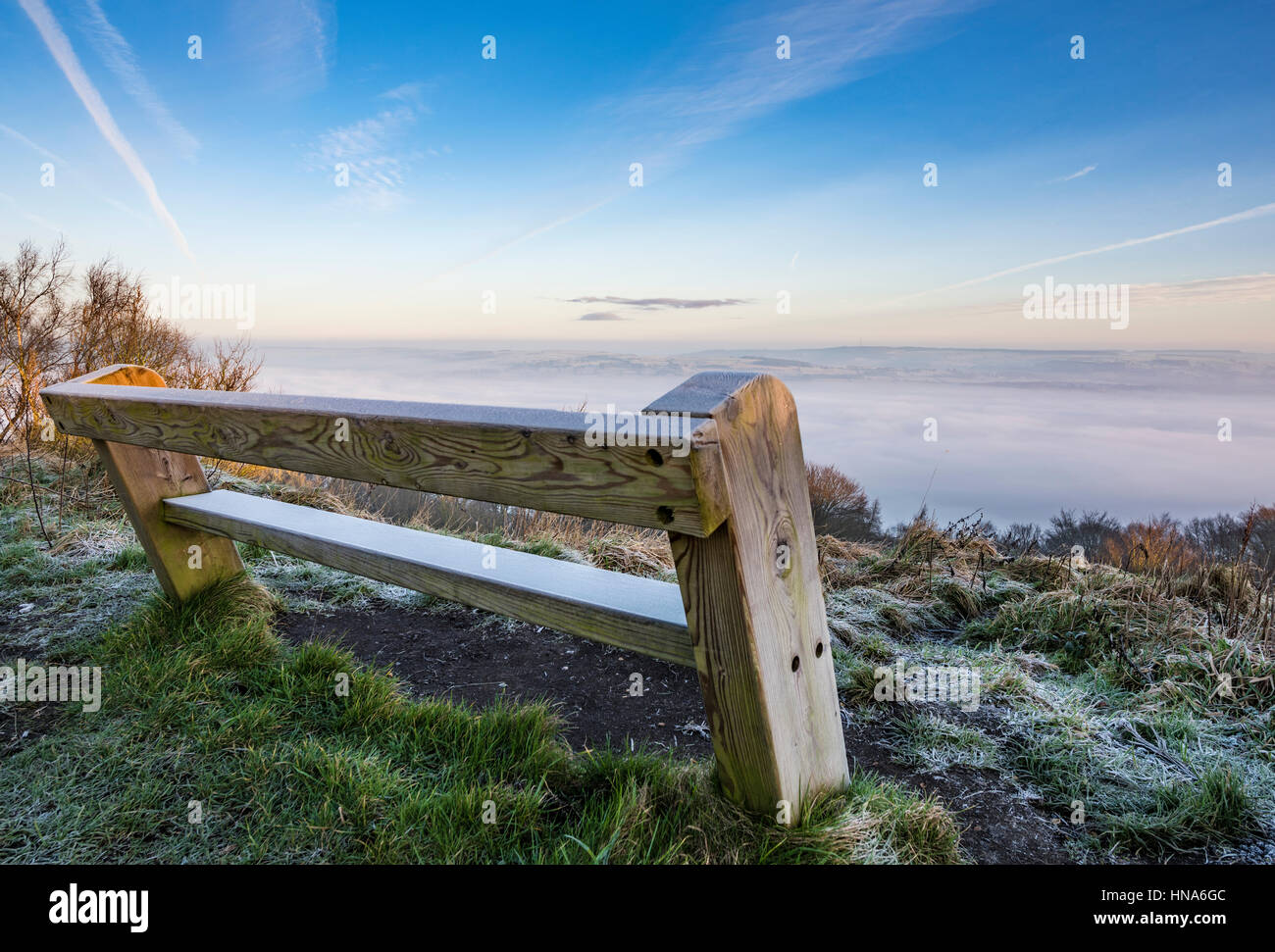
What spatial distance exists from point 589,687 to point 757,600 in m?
1.87

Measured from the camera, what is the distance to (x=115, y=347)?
30.0 feet

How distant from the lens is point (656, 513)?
155cm

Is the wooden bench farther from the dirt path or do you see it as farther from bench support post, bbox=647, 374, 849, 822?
the dirt path

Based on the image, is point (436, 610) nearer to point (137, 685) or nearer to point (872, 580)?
point (137, 685)

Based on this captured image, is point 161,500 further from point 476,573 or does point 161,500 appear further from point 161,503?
point 476,573

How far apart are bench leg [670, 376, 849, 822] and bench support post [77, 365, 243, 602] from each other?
270 cm

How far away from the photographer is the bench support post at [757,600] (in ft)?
5.24

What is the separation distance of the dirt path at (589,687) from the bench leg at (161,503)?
0.52 metres

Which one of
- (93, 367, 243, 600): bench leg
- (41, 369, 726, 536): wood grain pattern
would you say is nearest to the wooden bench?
(41, 369, 726, 536): wood grain pattern

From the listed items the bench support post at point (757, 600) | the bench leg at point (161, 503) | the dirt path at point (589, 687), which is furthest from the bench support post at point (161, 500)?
the bench support post at point (757, 600)

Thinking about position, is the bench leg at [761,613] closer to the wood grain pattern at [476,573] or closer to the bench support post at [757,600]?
the bench support post at [757,600]

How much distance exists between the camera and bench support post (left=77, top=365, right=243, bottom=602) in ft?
10.7
